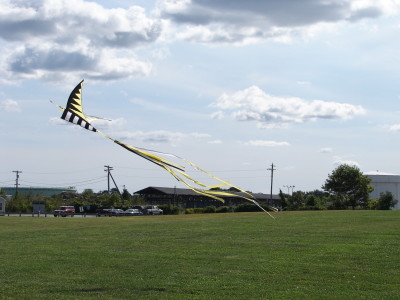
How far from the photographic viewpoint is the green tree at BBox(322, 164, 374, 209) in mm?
87125

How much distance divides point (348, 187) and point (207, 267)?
72.7 meters

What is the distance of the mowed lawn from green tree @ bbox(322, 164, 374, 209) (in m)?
59.3

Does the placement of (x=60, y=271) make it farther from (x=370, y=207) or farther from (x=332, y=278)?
(x=370, y=207)

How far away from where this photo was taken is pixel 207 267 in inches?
740

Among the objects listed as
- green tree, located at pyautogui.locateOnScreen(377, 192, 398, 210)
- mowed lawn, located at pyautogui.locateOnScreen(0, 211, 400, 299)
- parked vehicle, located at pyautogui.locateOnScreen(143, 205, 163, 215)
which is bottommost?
mowed lawn, located at pyautogui.locateOnScreen(0, 211, 400, 299)

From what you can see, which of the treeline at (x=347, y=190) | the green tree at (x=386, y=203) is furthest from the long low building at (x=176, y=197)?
the green tree at (x=386, y=203)

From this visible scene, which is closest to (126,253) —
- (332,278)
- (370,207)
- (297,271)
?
(297,271)

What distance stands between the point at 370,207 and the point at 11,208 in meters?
61.3

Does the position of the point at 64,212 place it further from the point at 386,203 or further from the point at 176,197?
the point at 386,203

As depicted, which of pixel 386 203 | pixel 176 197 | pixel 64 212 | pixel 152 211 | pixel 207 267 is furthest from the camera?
pixel 176 197

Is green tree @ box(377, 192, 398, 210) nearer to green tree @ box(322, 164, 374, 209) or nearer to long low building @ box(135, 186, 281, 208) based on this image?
green tree @ box(322, 164, 374, 209)

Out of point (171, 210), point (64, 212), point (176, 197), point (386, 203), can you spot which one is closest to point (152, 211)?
point (171, 210)

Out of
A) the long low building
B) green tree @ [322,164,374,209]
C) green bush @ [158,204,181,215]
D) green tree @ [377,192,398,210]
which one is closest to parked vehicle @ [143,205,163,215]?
green bush @ [158,204,181,215]

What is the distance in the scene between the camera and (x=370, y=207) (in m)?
86.0
